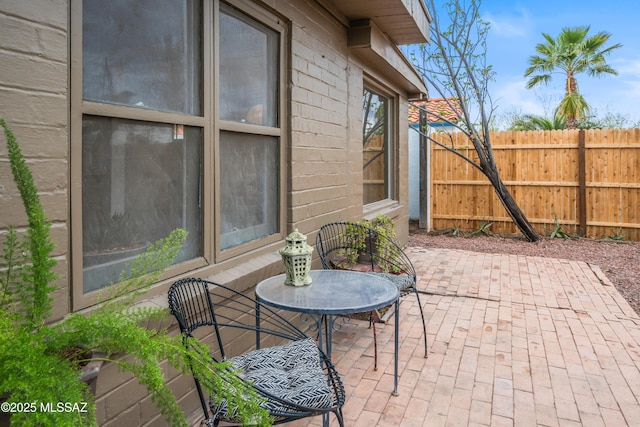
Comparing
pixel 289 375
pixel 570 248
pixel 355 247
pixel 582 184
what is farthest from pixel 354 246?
pixel 582 184

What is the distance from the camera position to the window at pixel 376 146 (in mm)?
5457

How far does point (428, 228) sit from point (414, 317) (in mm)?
5605

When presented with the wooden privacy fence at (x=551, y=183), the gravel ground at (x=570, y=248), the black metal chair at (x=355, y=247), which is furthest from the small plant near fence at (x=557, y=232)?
the black metal chair at (x=355, y=247)

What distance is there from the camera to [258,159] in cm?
293

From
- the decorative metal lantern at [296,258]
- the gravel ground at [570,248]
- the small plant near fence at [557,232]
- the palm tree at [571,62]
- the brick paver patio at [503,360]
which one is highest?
the palm tree at [571,62]

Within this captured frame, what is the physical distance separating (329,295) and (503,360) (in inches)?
57.8

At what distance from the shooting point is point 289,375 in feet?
6.06

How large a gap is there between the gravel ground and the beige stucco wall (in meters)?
3.40

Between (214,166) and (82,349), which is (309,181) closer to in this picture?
(214,166)

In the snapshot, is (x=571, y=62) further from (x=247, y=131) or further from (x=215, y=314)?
(x=215, y=314)

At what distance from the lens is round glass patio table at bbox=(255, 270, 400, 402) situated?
83.6 inches

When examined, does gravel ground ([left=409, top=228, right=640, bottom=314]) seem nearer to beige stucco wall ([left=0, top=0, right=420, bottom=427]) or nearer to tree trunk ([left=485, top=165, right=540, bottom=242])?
tree trunk ([left=485, top=165, right=540, bottom=242])

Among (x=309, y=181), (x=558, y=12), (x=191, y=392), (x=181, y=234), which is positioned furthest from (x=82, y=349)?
(x=558, y=12)

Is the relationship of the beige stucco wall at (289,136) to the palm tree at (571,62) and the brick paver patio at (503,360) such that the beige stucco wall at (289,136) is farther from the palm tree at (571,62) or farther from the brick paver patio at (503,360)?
the palm tree at (571,62)
